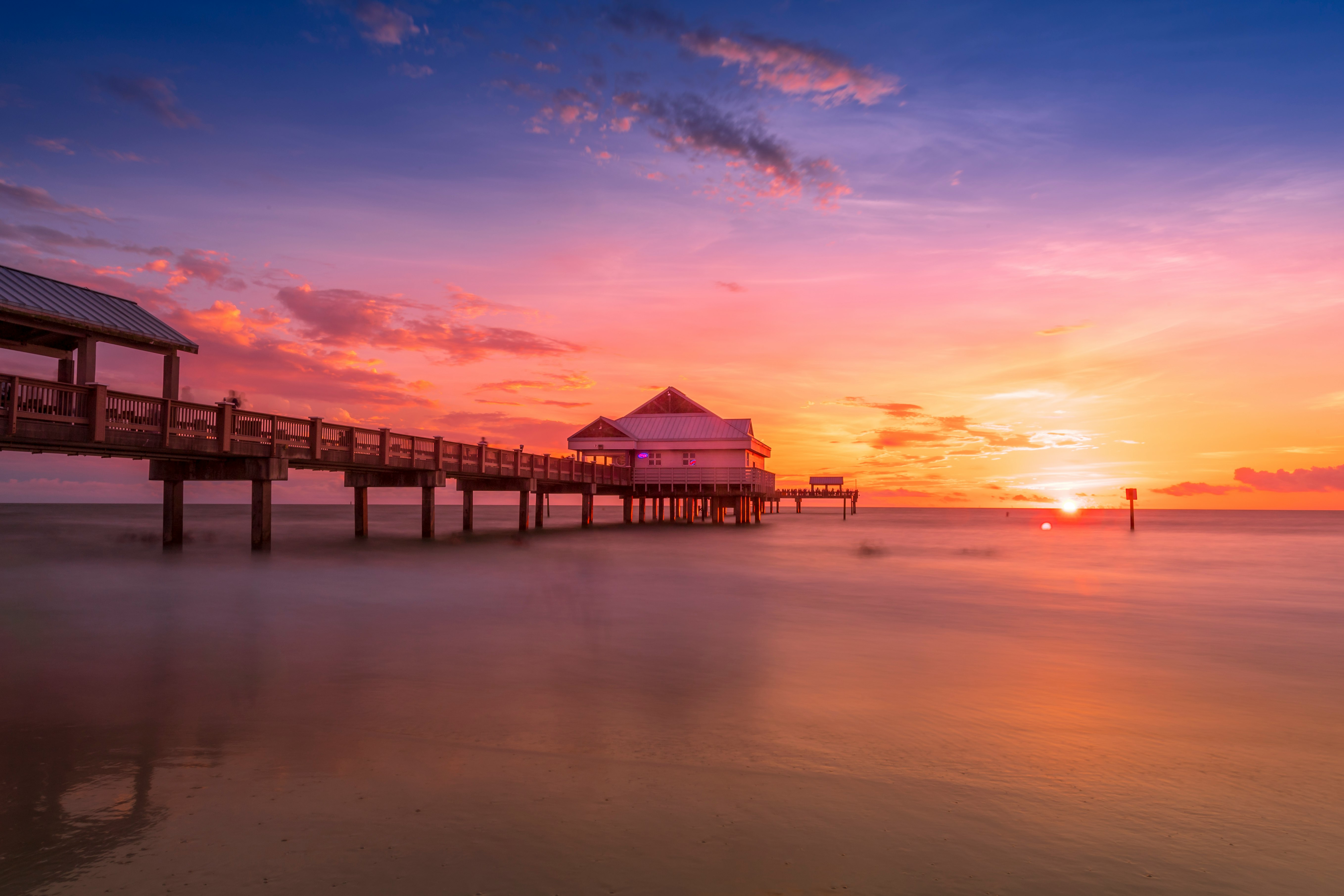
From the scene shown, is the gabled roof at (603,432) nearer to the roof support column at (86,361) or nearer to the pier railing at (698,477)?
the pier railing at (698,477)

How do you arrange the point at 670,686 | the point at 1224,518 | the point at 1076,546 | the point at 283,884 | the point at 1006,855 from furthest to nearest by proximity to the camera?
the point at 1224,518 < the point at 1076,546 < the point at 670,686 < the point at 1006,855 < the point at 283,884

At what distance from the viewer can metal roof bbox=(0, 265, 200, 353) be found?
18.9 m

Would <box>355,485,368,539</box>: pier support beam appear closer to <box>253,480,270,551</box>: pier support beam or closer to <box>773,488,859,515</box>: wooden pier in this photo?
<box>253,480,270,551</box>: pier support beam

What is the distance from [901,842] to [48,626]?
1448 cm

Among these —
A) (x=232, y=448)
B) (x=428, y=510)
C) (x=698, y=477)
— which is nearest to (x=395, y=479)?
(x=428, y=510)

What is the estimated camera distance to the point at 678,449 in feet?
183

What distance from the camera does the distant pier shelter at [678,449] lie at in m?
53.8

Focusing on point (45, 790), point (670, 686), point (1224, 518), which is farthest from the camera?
point (1224, 518)

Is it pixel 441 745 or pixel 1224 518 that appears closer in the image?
pixel 441 745

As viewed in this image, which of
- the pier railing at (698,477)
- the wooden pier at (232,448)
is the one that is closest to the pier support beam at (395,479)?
the wooden pier at (232,448)

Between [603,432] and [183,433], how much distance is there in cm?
3705

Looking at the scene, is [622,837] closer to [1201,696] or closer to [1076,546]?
[1201,696]

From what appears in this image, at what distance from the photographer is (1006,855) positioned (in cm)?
462

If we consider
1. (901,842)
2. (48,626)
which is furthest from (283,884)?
(48,626)
